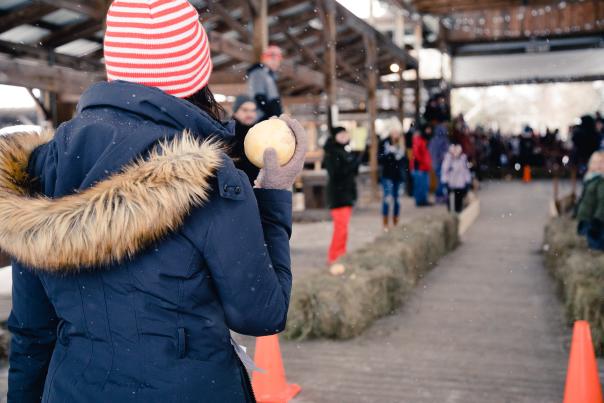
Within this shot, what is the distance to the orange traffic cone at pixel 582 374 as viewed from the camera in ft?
11.2

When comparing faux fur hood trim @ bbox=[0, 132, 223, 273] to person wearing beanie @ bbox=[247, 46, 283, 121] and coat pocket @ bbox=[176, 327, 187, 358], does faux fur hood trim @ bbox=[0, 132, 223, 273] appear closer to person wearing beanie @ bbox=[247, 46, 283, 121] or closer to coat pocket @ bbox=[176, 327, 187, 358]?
coat pocket @ bbox=[176, 327, 187, 358]

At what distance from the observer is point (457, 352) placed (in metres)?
4.95

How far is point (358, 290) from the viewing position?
17.9 feet

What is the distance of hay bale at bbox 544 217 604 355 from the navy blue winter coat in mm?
4091

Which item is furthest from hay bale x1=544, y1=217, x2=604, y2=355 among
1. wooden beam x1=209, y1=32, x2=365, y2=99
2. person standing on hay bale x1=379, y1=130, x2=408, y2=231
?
wooden beam x1=209, y1=32, x2=365, y2=99

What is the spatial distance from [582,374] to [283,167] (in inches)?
101

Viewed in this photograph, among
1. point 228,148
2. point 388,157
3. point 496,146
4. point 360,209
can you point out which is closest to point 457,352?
point 228,148

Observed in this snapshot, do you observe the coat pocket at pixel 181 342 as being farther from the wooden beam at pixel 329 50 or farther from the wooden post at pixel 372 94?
the wooden post at pixel 372 94

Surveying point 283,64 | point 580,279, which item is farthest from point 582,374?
point 283,64

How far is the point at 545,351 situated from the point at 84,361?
4.24 meters

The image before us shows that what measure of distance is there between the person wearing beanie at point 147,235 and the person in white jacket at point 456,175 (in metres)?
11.0

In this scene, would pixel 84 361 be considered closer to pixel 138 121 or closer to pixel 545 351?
pixel 138 121

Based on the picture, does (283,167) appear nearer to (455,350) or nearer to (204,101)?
(204,101)

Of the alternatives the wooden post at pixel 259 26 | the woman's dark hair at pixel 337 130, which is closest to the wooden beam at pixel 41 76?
the wooden post at pixel 259 26
